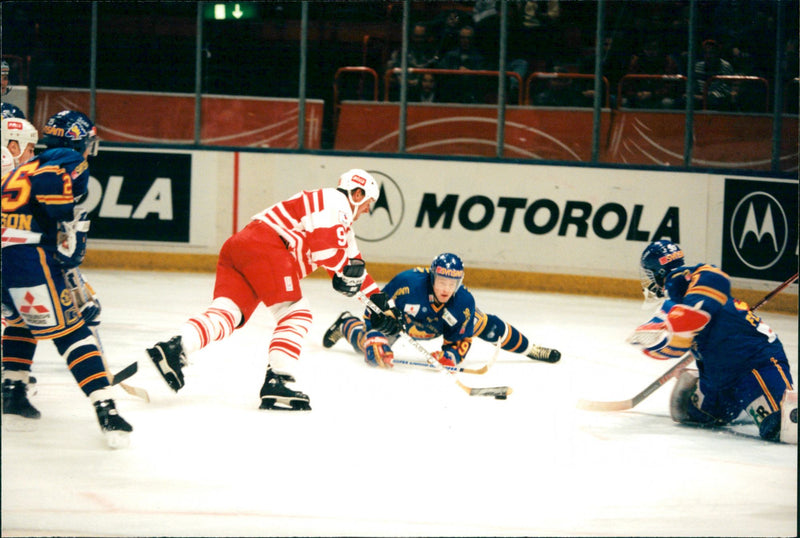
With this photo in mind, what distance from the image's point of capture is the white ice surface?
303cm

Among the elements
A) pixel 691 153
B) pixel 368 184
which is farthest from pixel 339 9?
pixel 368 184

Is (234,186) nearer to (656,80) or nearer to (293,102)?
(293,102)

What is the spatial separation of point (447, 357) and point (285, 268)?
123 centimetres

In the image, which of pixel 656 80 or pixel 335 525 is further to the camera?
pixel 656 80

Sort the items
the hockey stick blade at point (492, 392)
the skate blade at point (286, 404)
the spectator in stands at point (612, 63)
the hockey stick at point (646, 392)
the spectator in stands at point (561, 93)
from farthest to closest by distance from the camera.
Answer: the spectator in stands at point (561, 93) → the spectator in stands at point (612, 63) → the hockey stick blade at point (492, 392) → the hockey stick at point (646, 392) → the skate blade at point (286, 404)

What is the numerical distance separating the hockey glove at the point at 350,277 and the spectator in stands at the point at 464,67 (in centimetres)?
442

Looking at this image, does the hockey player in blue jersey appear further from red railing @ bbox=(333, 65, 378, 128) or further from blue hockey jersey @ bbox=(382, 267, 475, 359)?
red railing @ bbox=(333, 65, 378, 128)

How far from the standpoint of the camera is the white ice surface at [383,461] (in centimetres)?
303

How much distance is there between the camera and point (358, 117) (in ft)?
28.5

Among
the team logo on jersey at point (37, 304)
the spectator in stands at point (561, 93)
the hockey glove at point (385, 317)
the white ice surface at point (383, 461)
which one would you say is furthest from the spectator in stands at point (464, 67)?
the team logo on jersey at point (37, 304)

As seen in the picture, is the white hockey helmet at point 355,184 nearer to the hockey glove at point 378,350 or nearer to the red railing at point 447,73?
the hockey glove at point 378,350

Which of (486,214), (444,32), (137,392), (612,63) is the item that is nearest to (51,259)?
(137,392)

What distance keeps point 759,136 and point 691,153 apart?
50cm

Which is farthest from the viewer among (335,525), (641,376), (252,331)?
(252,331)
